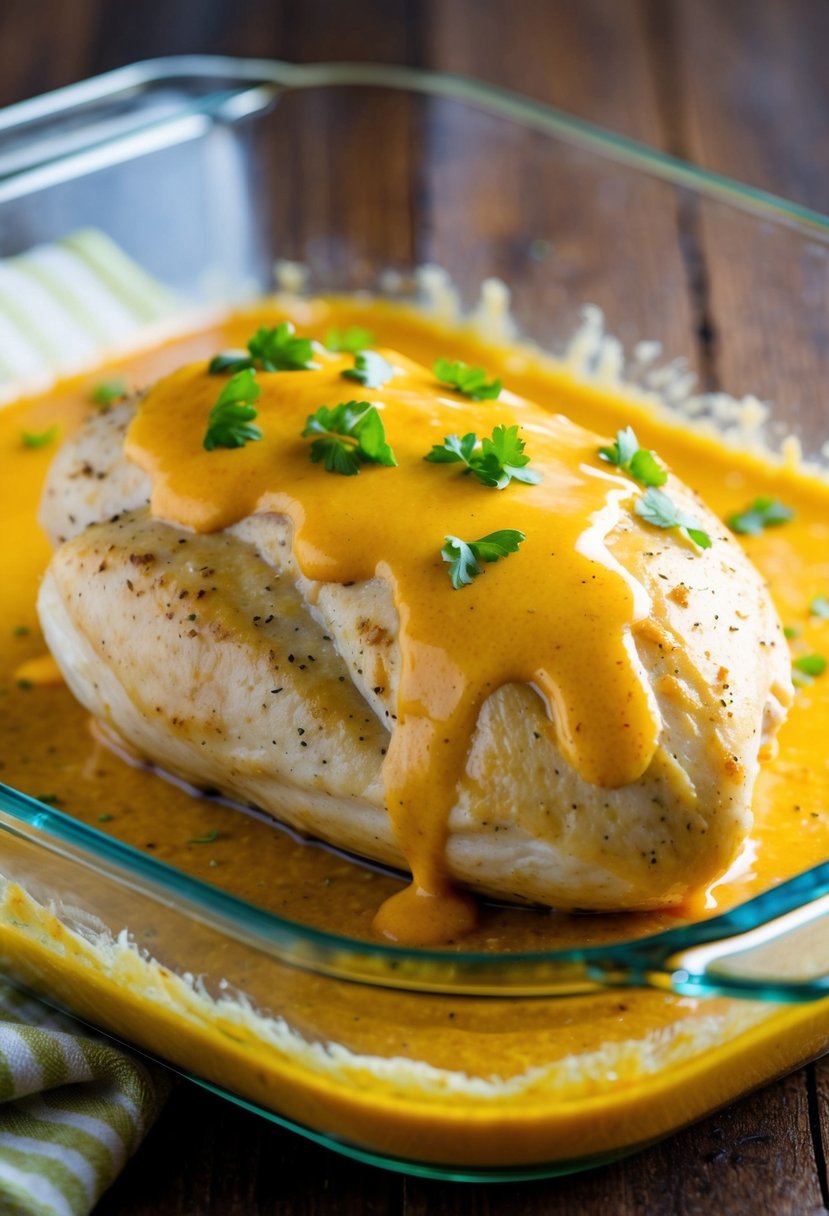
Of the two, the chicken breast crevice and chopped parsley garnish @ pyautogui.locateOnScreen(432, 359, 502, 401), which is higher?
chopped parsley garnish @ pyautogui.locateOnScreen(432, 359, 502, 401)

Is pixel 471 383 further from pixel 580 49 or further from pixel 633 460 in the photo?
pixel 580 49

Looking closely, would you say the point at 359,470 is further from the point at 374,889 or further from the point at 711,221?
the point at 711,221

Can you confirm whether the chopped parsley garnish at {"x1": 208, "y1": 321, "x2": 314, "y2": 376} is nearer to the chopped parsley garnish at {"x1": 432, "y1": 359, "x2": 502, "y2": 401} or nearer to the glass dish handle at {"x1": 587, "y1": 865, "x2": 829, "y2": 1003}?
the chopped parsley garnish at {"x1": 432, "y1": 359, "x2": 502, "y2": 401}

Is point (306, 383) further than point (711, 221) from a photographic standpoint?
No

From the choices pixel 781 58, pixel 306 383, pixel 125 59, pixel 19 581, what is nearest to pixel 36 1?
pixel 125 59

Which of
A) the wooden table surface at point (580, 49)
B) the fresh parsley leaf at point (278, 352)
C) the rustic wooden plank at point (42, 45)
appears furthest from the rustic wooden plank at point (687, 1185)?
the rustic wooden plank at point (42, 45)

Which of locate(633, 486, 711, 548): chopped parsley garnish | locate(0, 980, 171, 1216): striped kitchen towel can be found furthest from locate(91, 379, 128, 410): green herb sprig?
locate(0, 980, 171, 1216): striped kitchen towel

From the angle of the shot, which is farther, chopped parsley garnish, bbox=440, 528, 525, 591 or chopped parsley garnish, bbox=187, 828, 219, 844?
chopped parsley garnish, bbox=187, 828, 219, 844
